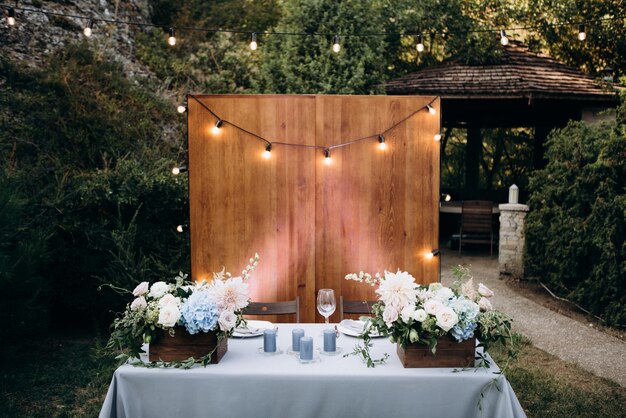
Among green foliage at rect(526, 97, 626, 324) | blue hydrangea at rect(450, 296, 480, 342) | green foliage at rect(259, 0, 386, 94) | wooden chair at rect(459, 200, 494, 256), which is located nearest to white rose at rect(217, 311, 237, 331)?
blue hydrangea at rect(450, 296, 480, 342)

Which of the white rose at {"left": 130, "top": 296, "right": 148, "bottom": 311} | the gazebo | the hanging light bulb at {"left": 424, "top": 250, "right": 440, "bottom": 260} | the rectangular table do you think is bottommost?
the rectangular table

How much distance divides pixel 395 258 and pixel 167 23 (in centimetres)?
1041

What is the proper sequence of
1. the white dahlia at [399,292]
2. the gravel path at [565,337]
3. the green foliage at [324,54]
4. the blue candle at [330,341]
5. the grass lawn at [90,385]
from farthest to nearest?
1. the green foliage at [324,54]
2. the gravel path at [565,337]
3. the grass lawn at [90,385]
4. the blue candle at [330,341]
5. the white dahlia at [399,292]

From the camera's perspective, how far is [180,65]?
11805 mm

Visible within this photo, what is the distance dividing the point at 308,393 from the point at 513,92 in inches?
354

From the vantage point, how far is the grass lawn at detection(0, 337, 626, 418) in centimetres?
430

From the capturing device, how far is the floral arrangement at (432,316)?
8.79 feet

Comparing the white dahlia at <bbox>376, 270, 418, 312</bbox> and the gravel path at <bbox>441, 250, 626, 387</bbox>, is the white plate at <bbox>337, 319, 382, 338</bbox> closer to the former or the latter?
the white dahlia at <bbox>376, 270, 418, 312</bbox>

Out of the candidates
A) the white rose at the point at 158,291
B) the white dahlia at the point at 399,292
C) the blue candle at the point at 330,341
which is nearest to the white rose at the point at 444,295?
the white dahlia at the point at 399,292

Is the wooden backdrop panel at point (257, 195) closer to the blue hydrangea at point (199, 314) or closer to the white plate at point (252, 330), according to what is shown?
the white plate at point (252, 330)

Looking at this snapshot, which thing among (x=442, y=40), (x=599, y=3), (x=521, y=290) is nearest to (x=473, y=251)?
(x=521, y=290)

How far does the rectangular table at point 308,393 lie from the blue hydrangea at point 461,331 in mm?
188

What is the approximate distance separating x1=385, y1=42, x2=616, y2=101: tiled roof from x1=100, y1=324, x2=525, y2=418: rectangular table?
864 cm

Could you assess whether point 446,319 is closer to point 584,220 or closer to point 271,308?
point 271,308
